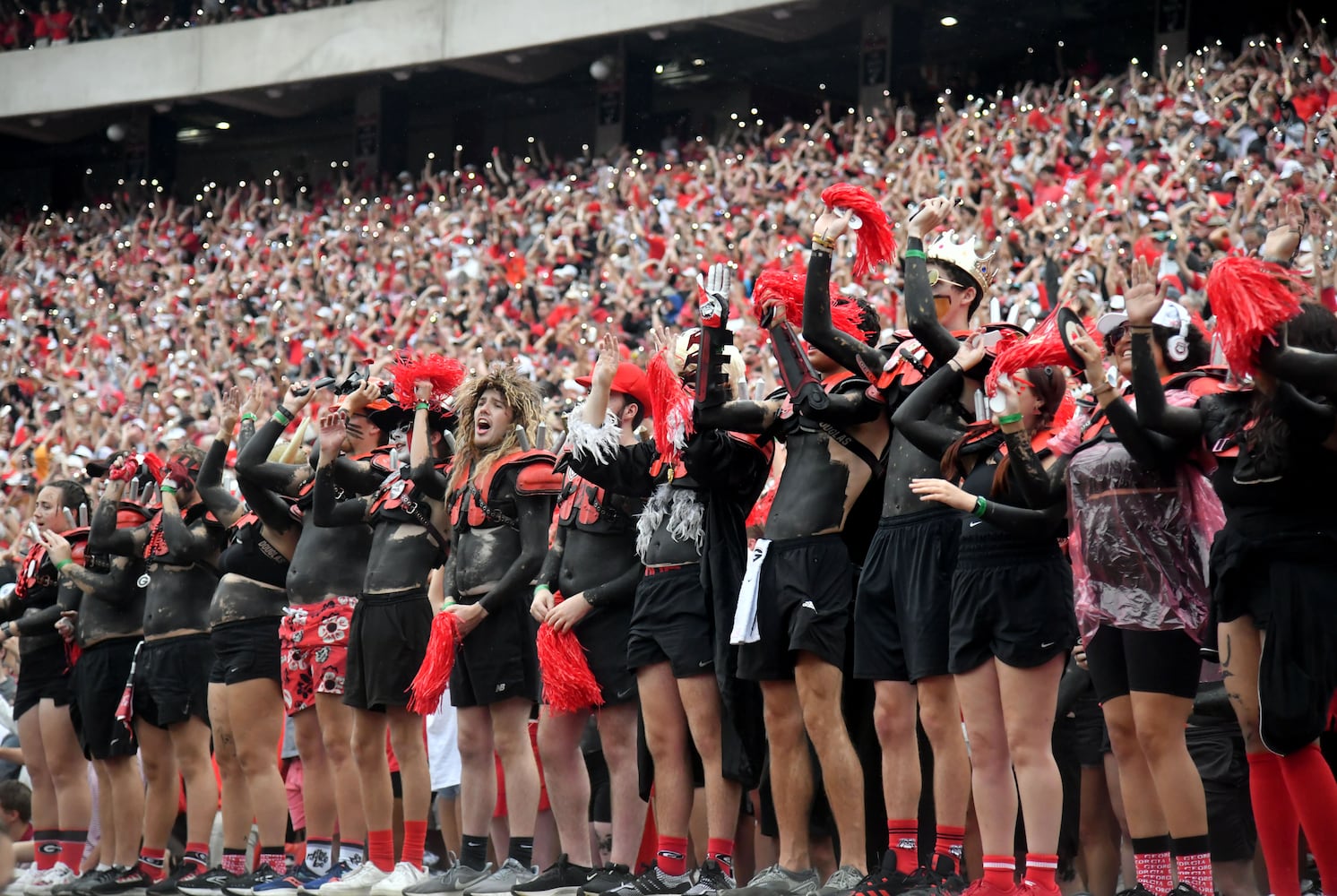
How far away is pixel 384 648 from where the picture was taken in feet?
22.0

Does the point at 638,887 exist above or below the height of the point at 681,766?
below

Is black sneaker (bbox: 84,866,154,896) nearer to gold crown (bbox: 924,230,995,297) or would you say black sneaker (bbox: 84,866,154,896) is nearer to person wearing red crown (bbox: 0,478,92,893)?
person wearing red crown (bbox: 0,478,92,893)

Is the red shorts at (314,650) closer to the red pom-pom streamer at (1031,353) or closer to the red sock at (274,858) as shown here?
the red sock at (274,858)

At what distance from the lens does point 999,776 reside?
16.1 feet

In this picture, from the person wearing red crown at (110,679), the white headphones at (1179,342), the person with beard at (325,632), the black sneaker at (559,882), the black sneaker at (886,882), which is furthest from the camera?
the person wearing red crown at (110,679)

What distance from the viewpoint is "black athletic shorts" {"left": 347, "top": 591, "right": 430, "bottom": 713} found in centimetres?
667

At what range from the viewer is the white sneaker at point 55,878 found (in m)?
7.97

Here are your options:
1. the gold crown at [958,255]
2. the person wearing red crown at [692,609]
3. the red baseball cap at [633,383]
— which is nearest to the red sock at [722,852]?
the person wearing red crown at [692,609]

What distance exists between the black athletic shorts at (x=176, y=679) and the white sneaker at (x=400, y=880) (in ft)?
5.32

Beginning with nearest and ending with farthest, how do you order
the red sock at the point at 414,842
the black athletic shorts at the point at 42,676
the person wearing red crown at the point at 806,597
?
the person wearing red crown at the point at 806,597 < the red sock at the point at 414,842 < the black athletic shorts at the point at 42,676

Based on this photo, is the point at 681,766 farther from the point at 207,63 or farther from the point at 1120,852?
the point at 207,63

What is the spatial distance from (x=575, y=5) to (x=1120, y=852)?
1892 cm

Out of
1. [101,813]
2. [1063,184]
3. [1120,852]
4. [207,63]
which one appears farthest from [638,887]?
[207,63]

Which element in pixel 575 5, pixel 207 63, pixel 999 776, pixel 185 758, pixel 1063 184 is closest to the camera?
pixel 999 776
